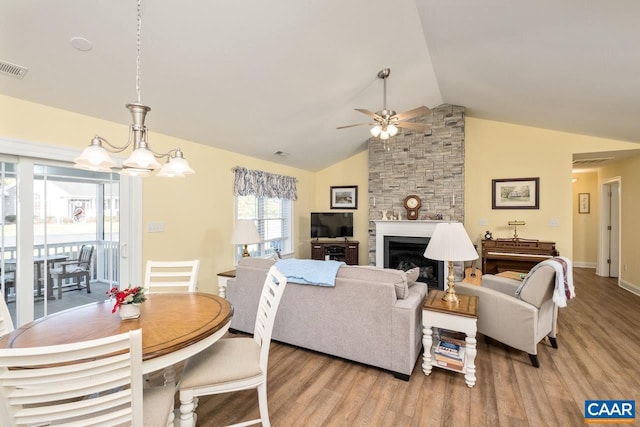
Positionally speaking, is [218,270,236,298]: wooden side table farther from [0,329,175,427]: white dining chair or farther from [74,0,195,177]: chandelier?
[0,329,175,427]: white dining chair

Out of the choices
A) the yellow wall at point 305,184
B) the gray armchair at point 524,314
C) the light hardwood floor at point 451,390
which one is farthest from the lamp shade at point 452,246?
the yellow wall at point 305,184

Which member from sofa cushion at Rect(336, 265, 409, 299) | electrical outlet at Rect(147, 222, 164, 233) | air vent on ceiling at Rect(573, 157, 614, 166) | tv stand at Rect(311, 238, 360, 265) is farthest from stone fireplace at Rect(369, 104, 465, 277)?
electrical outlet at Rect(147, 222, 164, 233)

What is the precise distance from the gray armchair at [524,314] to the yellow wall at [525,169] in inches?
104

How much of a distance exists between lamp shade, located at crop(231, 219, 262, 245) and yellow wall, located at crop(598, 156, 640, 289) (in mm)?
6198

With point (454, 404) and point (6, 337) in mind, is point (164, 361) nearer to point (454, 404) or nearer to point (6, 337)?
point (6, 337)

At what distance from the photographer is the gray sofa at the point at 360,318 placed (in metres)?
2.31

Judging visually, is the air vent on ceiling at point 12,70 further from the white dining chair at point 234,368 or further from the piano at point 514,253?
the piano at point 514,253

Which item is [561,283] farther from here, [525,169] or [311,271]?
[525,169]

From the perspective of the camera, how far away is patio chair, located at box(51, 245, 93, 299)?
269 cm

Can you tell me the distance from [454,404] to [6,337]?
275 cm

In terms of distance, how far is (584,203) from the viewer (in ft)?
22.8

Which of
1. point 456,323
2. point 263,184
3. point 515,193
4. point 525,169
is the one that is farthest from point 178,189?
point 525,169

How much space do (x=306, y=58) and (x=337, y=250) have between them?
12.7ft

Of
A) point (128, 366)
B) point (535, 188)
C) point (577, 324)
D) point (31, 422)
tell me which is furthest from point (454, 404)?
point (535, 188)
